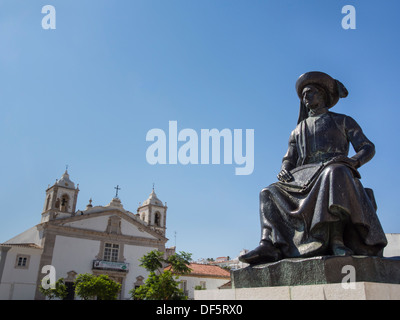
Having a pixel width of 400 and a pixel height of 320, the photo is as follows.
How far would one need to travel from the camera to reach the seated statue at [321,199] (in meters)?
2.72

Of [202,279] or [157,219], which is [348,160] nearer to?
[202,279]

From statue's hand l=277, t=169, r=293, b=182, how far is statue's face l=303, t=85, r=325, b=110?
2.81 feet

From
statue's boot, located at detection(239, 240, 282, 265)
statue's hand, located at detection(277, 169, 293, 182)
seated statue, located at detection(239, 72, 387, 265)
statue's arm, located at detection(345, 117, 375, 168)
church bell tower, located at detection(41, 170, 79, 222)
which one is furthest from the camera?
church bell tower, located at detection(41, 170, 79, 222)

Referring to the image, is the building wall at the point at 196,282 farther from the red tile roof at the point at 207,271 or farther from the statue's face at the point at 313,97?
the statue's face at the point at 313,97

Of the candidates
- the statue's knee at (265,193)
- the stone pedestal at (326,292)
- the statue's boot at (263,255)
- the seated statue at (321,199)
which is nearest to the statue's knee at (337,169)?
the seated statue at (321,199)

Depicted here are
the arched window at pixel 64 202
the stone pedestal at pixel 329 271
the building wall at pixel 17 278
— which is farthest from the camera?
the arched window at pixel 64 202

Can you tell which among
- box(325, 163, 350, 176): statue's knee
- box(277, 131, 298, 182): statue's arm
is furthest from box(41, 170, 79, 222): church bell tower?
box(325, 163, 350, 176): statue's knee

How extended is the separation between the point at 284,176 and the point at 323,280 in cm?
122

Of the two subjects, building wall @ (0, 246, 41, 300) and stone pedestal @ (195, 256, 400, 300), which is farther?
building wall @ (0, 246, 41, 300)

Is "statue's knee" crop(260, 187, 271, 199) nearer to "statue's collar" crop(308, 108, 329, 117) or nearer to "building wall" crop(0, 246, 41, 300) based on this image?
"statue's collar" crop(308, 108, 329, 117)

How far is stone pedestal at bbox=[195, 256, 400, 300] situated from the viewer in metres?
2.09
